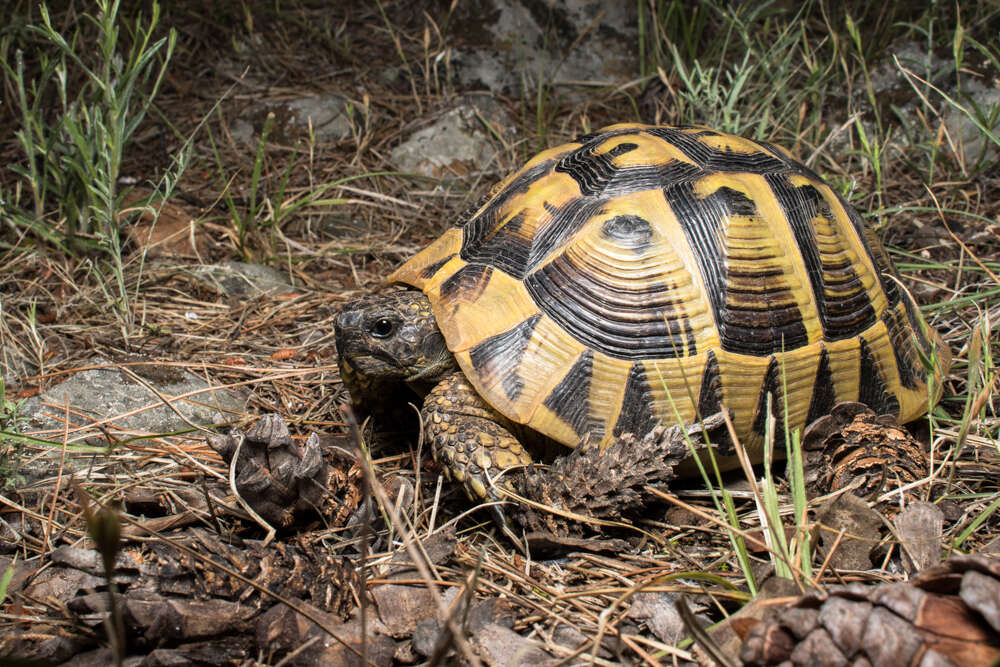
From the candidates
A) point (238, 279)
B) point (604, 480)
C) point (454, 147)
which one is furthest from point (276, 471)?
point (454, 147)

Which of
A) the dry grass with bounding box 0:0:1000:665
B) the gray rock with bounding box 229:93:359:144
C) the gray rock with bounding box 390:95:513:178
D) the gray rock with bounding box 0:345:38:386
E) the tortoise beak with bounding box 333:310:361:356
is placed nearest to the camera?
the dry grass with bounding box 0:0:1000:665

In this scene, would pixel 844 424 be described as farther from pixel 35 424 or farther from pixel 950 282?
pixel 35 424

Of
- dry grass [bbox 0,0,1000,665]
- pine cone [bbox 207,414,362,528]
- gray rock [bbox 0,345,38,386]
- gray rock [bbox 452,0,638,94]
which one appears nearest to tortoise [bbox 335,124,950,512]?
dry grass [bbox 0,0,1000,665]

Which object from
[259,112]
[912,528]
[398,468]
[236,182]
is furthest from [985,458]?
[259,112]

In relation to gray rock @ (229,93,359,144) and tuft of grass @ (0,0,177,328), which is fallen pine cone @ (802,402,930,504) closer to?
tuft of grass @ (0,0,177,328)

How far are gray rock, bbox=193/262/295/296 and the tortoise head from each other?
1070mm

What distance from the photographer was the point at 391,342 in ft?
7.50

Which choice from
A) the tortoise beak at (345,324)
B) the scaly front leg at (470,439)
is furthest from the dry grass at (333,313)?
the tortoise beak at (345,324)

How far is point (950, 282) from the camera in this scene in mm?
3086

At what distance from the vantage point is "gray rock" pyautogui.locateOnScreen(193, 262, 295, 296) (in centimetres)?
321

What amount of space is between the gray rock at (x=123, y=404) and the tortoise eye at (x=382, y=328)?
0.56 meters

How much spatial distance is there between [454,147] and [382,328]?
210 centimetres

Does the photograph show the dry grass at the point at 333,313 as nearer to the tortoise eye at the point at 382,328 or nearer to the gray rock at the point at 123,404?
the gray rock at the point at 123,404

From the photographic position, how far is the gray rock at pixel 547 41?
4.59 meters
